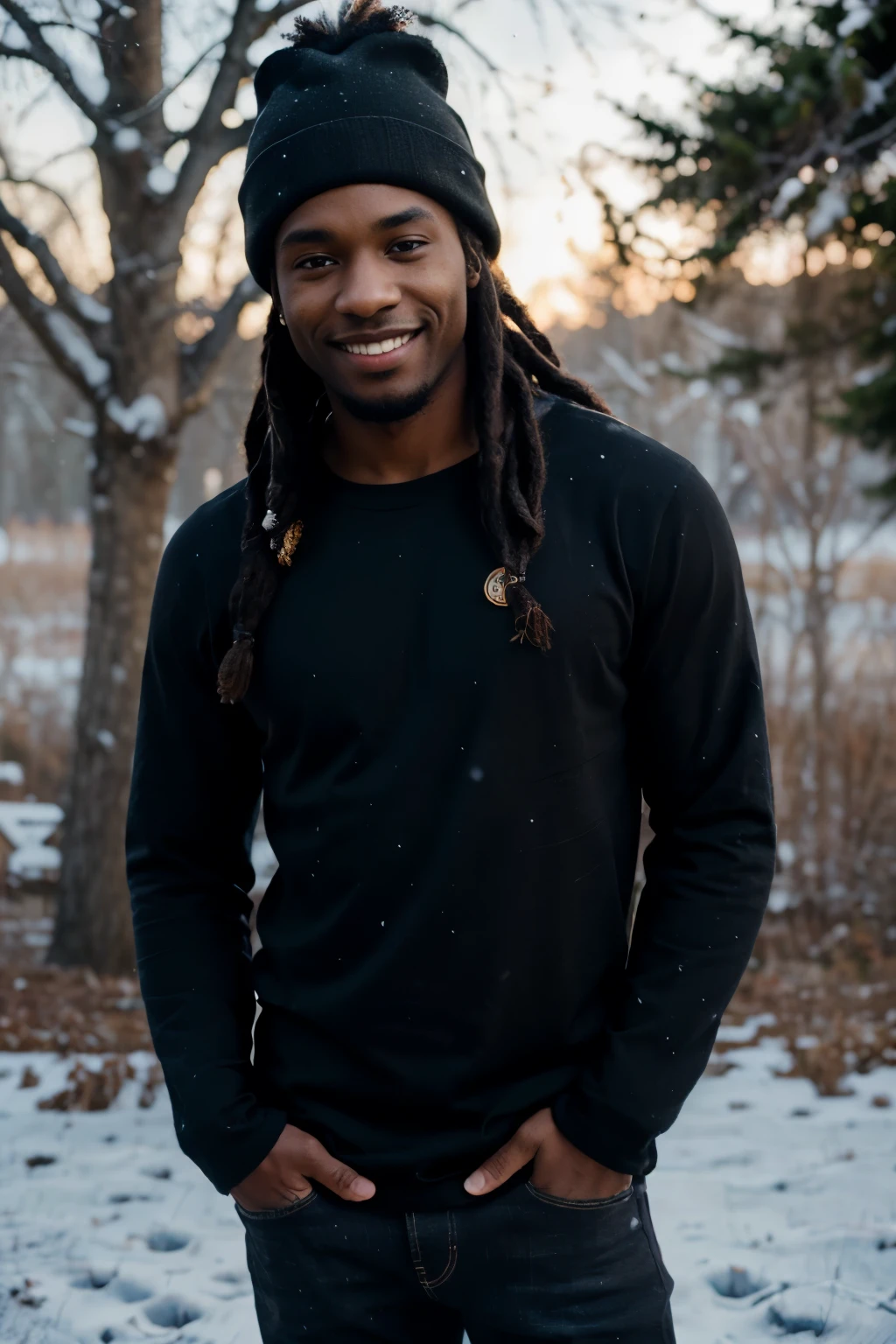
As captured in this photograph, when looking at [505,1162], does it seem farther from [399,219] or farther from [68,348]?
[68,348]

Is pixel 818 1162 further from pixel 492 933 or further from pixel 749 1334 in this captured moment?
pixel 492 933

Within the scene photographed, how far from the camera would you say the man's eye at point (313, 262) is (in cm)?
186

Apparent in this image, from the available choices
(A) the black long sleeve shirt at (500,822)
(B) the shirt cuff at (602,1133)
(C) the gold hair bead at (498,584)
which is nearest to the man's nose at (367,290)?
(A) the black long sleeve shirt at (500,822)

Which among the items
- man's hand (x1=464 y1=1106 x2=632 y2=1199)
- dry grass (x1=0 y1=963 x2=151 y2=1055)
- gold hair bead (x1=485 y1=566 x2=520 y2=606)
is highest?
gold hair bead (x1=485 y1=566 x2=520 y2=606)

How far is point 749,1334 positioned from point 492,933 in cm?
199

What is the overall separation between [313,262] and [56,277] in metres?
4.62

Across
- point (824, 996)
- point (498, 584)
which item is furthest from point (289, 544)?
point (824, 996)

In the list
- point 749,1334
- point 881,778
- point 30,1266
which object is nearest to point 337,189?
point 749,1334

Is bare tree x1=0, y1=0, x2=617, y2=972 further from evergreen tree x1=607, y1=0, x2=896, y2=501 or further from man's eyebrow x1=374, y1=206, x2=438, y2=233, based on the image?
man's eyebrow x1=374, y1=206, x2=438, y2=233

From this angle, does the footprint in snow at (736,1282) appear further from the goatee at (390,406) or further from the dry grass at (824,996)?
the goatee at (390,406)

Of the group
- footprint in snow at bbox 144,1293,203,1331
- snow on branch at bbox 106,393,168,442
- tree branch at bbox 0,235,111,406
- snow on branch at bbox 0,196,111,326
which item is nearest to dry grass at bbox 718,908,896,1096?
footprint in snow at bbox 144,1293,203,1331

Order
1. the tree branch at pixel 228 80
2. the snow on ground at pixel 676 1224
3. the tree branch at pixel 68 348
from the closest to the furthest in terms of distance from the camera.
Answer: the snow on ground at pixel 676 1224 → the tree branch at pixel 228 80 → the tree branch at pixel 68 348

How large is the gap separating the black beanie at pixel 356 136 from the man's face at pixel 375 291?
0.11ft

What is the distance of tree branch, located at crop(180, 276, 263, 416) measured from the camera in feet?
20.9
